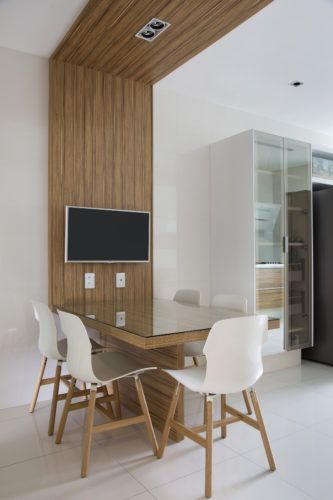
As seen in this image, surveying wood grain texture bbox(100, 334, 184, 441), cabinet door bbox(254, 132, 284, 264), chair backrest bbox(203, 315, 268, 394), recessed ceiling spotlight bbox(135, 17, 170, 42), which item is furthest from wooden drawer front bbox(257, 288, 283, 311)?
recessed ceiling spotlight bbox(135, 17, 170, 42)

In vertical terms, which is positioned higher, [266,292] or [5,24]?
[5,24]

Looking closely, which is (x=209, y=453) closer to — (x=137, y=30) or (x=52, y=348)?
(x=52, y=348)

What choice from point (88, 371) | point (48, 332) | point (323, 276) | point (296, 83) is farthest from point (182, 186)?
point (88, 371)

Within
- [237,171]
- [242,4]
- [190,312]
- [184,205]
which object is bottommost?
[190,312]

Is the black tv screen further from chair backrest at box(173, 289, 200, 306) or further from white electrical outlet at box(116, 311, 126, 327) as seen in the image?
white electrical outlet at box(116, 311, 126, 327)

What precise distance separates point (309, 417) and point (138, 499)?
157cm

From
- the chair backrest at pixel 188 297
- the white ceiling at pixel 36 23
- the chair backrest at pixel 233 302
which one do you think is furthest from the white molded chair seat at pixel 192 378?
the white ceiling at pixel 36 23

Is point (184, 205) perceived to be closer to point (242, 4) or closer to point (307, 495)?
point (242, 4)

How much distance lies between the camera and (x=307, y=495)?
1.97 meters

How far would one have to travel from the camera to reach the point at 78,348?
2234 millimetres

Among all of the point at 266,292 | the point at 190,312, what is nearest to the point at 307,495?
the point at 190,312

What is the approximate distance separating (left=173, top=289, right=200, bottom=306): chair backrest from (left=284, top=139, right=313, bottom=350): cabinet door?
1.12 meters

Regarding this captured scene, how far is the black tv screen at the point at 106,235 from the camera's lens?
3332mm

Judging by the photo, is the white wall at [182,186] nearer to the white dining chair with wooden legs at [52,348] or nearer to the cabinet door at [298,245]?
the cabinet door at [298,245]
